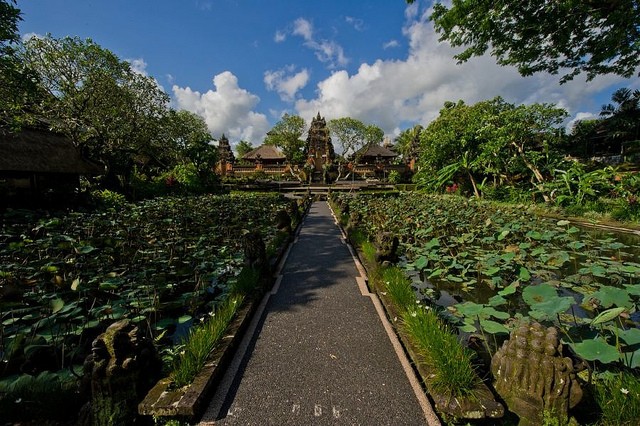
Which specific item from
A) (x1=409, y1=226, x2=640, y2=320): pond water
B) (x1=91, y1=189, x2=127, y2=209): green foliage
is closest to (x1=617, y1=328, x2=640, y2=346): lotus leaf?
(x1=409, y1=226, x2=640, y2=320): pond water

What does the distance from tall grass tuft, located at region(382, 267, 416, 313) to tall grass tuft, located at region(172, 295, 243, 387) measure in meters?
2.27

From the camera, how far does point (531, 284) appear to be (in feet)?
16.4

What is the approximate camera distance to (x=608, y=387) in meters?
2.09

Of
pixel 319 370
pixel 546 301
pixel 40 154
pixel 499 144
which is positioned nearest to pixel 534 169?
pixel 499 144

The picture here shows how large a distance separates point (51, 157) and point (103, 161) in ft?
10.1

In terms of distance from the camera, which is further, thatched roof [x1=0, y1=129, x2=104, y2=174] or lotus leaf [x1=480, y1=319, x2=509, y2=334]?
thatched roof [x1=0, y1=129, x2=104, y2=174]

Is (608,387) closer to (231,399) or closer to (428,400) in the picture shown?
(428,400)

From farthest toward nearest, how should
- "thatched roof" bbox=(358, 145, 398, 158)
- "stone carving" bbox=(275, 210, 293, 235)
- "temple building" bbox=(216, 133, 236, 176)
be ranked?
"thatched roof" bbox=(358, 145, 398, 158)
"temple building" bbox=(216, 133, 236, 176)
"stone carving" bbox=(275, 210, 293, 235)

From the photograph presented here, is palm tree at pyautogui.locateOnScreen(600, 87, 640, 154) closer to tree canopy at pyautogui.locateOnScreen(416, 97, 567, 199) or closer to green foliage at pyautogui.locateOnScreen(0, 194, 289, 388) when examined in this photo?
tree canopy at pyautogui.locateOnScreen(416, 97, 567, 199)

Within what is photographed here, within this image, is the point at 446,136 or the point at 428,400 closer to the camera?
the point at 428,400

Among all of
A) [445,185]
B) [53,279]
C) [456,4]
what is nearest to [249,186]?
[445,185]

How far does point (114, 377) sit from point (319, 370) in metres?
1.77

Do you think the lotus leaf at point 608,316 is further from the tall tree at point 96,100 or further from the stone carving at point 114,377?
the tall tree at point 96,100

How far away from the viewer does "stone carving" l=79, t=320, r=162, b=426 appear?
2.05 meters
